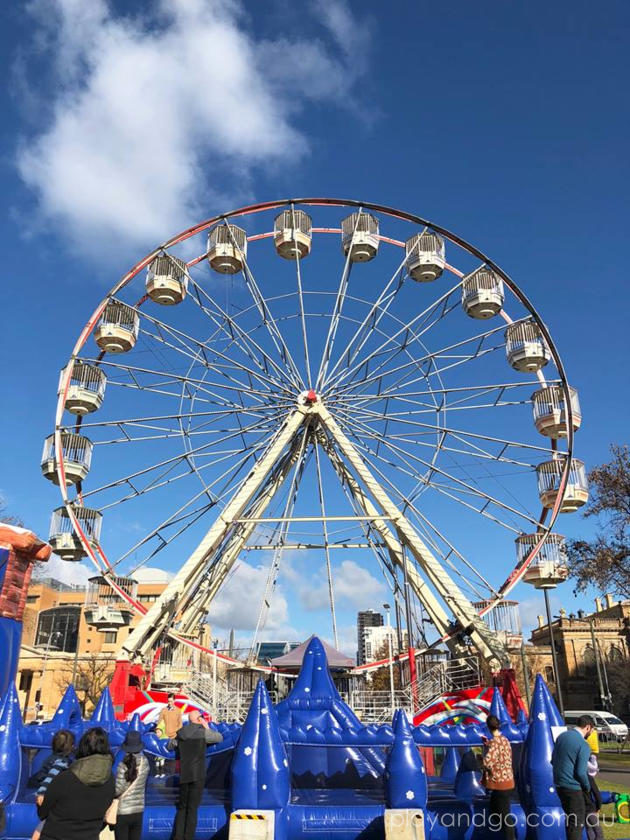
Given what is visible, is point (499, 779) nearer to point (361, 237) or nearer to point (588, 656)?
point (361, 237)

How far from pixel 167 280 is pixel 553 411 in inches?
528

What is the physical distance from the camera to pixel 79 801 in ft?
13.4

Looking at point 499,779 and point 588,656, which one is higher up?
point 588,656

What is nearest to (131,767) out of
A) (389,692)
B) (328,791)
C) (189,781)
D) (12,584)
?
(189,781)

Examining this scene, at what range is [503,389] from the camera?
843 inches

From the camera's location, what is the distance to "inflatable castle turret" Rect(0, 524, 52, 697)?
1123 centimetres

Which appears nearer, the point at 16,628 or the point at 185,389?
the point at 16,628

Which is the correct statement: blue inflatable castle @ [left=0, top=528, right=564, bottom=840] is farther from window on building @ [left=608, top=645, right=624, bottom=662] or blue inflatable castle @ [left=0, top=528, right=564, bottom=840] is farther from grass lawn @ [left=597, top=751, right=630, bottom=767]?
window on building @ [left=608, top=645, right=624, bottom=662]

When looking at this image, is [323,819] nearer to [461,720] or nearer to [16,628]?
[16,628]

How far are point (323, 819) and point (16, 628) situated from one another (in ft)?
22.7

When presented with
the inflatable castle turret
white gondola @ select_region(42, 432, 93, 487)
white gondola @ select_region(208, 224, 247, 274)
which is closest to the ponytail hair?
the inflatable castle turret

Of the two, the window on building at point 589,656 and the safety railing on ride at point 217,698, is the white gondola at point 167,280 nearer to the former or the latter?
the safety railing on ride at point 217,698

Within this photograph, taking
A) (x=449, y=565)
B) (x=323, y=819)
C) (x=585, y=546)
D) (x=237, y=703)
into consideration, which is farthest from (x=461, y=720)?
(x=585, y=546)

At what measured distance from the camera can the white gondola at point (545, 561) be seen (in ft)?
65.7
